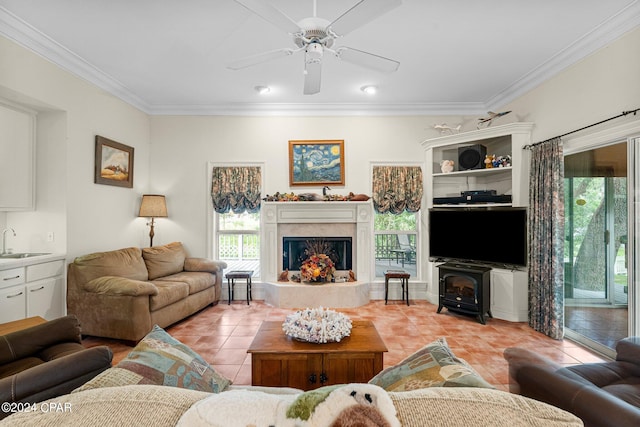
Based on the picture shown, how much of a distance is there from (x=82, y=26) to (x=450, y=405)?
3876 millimetres

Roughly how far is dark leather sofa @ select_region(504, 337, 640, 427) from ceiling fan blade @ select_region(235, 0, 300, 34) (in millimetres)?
2371

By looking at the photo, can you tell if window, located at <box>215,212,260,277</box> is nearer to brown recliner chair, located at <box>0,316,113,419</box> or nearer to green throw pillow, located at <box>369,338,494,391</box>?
brown recliner chair, located at <box>0,316,113,419</box>

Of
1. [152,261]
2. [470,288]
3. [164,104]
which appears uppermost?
[164,104]

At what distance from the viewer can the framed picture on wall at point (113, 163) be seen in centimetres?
377

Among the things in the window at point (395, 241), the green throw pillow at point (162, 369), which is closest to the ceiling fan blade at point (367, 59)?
the green throw pillow at point (162, 369)

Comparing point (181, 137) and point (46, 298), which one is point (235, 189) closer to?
point (181, 137)

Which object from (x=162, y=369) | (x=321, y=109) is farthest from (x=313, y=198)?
(x=162, y=369)

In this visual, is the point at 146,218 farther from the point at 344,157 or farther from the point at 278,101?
the point at 344,157

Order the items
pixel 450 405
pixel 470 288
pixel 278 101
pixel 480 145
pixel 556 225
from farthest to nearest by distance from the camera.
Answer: pixel 278 101
pixel 480 145
pixel 470 288
pixel 556 225
pixel 450 405

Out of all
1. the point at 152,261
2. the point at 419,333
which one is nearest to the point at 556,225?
the point at 419,333

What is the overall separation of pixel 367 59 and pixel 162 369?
2.41 metres

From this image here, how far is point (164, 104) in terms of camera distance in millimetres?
4660

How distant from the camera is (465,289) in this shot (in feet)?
13.0

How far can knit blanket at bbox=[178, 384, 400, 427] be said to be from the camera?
671 millimetres
